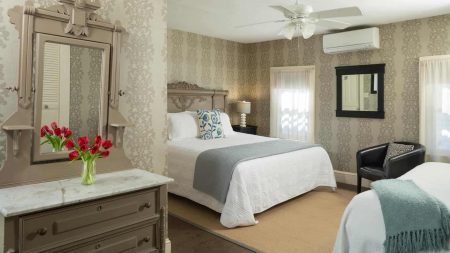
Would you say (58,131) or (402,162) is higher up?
(58,131)

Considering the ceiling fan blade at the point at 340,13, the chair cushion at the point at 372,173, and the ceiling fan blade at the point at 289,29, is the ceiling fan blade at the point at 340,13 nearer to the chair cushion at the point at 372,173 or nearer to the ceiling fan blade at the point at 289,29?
the ceiling fan blade at the point at 289,29

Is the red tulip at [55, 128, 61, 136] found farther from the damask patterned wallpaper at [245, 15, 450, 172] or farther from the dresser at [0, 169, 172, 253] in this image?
the damask patterned wallpaper at [245, 15, 450, 172]

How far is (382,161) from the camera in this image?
4227mm

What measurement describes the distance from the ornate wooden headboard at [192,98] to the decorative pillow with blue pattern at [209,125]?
579mm

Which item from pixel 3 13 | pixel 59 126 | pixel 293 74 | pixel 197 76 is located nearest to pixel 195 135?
pixel 197 76

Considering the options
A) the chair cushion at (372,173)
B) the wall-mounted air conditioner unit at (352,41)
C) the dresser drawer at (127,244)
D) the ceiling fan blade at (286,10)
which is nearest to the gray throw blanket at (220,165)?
the chair cushion at (372,173)

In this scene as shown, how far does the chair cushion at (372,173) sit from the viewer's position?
367 centimetres

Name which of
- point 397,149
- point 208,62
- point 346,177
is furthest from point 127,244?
point 208,62

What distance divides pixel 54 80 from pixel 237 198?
76.2 inches

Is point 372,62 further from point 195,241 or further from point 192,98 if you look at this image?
point 195,241

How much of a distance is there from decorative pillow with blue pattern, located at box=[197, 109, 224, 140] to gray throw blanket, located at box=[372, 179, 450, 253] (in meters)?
2.82

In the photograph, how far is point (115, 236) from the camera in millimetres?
1750

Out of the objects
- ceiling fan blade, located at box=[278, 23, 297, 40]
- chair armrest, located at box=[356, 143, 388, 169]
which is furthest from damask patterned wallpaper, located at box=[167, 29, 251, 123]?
chair armrest, located at box=[356, 143, 388, 169]

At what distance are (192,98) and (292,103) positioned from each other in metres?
1.77
